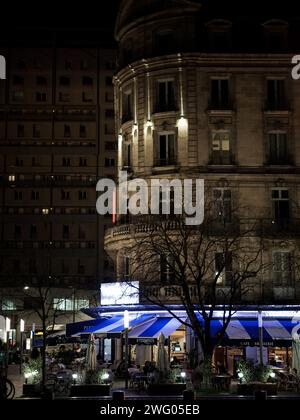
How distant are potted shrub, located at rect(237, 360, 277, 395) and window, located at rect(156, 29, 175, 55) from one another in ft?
72.8

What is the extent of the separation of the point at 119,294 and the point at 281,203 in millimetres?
11519

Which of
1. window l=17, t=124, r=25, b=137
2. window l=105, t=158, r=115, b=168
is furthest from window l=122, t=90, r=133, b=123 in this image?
window l=17, t=124, r=25, b=137

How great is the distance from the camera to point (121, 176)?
49438 mm

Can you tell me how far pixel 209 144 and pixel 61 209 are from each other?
45978 mm

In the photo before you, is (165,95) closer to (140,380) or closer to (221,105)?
(221,105)

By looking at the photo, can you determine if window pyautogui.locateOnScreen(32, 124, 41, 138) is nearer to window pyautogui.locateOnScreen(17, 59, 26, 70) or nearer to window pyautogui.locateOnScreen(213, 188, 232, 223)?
window pyautogui.locateOnScreen(17, 59, 26, 70)

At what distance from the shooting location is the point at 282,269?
1797 inches

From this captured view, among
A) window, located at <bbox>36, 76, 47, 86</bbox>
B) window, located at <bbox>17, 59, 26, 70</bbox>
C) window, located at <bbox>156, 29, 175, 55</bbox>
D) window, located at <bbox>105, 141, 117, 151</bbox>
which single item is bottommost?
window, located at <bbox>156, 29, 175, 55</bbox>

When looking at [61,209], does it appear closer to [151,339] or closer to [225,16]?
[225,16]

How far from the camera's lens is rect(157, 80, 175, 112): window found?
47281mm

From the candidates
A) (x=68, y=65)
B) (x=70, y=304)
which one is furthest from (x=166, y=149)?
(x=68, y=65)

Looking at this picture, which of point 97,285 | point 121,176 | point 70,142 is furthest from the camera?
point 70,142

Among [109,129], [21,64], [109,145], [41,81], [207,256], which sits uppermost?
[21,64]

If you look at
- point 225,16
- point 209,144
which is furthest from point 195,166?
point 225,16
